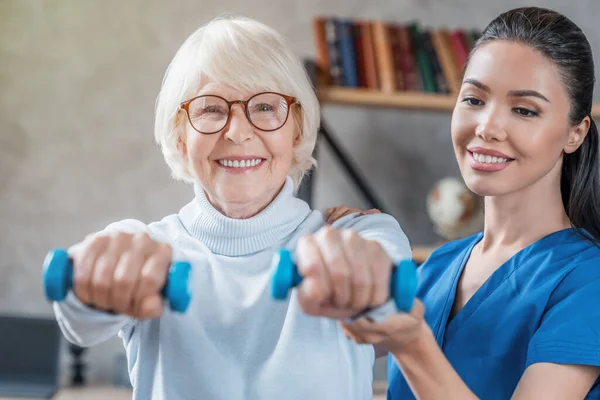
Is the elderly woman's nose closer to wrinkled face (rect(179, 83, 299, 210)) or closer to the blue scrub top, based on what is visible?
wrinkled face (rect(179, 83, 299, 210))

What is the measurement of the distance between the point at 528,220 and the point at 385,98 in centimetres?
114

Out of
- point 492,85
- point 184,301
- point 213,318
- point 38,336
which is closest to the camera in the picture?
point 184,301

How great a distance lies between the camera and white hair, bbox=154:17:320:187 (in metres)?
1.06

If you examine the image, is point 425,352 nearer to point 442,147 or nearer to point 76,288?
point 76,288

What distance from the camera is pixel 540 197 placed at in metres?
1.31

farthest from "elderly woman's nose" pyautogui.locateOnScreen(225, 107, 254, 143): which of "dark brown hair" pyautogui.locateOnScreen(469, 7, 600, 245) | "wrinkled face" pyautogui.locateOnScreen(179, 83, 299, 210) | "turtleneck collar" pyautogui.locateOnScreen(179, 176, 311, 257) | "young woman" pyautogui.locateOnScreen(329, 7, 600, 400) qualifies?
"dark brown hair" pyautogui.locateOnScreen(469, 7, 600, 245)

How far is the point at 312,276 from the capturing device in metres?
0.72

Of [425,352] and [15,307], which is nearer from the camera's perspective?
[425,352]

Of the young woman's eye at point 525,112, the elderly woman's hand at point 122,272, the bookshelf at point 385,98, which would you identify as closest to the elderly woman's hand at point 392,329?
the elderly woman's hand at point 122,272

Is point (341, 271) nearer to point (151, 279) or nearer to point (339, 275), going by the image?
point (339, 275)

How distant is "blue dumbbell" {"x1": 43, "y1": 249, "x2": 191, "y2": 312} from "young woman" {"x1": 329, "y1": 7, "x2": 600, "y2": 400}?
48 cm

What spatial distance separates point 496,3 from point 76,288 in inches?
94.6

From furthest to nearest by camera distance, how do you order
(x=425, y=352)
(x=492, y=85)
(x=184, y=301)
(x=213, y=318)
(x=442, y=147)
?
(x=442, y=147) → (x=492, y=85) → (x=213, y=318) → (x=425, y=352) → (x=184, y=301)

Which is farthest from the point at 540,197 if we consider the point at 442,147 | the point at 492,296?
the point at 442,147
